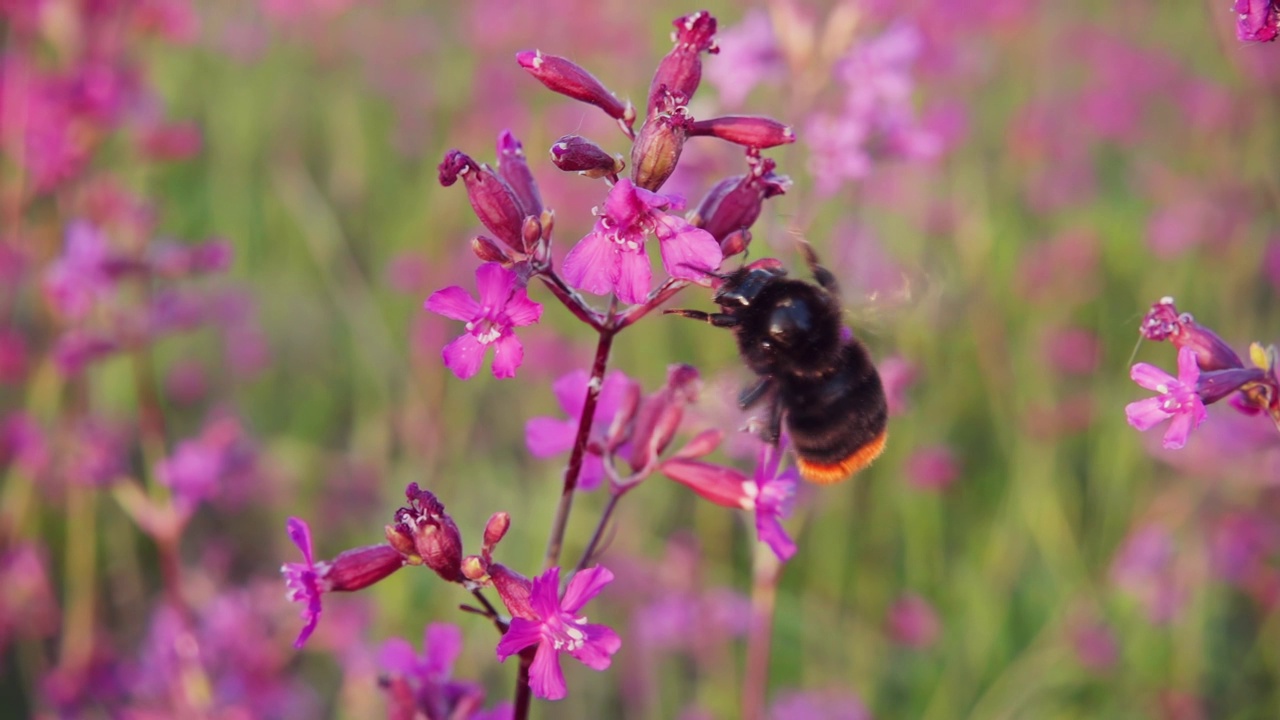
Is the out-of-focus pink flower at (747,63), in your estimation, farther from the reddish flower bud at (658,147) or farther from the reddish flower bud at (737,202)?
the reddish flower bud at (658,147)

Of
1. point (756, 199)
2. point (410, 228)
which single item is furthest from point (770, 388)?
point (410, 228)

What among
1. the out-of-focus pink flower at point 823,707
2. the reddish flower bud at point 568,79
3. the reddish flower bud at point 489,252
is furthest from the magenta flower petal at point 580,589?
the out-of-focus pink flower at point 823,707

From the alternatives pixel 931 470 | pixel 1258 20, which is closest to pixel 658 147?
pixel 1258 20

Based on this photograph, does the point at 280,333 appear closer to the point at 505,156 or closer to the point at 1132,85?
the point at 505,156

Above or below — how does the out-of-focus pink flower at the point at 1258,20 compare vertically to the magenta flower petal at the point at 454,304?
above

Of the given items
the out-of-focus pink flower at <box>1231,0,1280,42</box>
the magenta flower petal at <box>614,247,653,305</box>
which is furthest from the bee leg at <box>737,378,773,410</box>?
the out-of-focus pink flower at <box>1231,0,1280,42</box>

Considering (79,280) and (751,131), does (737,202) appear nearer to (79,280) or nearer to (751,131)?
(751,131)

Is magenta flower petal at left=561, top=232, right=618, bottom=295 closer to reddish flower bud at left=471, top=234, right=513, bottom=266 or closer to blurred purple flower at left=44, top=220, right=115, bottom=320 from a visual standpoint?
reddish flower bud at left=471, top=234, right=513, bottom=266
